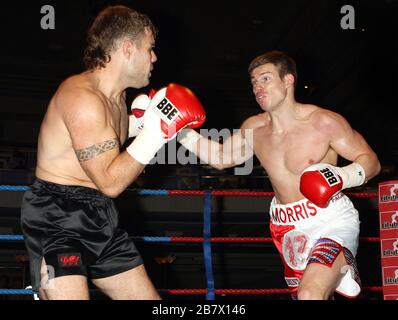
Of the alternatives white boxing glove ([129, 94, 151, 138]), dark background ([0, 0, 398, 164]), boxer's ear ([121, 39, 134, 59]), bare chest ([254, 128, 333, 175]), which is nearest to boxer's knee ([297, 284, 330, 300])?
bare chest ([254, 128, 333, 175])

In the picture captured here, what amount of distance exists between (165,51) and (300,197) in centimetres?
821

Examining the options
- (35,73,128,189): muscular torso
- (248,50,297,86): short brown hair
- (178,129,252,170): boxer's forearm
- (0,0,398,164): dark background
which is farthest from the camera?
(0,0,398,164): dark background

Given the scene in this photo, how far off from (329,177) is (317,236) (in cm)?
35

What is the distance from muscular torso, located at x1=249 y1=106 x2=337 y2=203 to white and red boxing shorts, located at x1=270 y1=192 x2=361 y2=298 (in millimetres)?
88

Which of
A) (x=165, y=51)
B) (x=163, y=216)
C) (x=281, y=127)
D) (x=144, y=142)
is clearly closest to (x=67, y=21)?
(x=165, y=51)

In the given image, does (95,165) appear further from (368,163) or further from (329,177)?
(368,163)

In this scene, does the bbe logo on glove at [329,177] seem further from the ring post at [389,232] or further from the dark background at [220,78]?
the dark background at [220,78]

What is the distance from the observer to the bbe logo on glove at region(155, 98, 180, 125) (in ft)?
7.27

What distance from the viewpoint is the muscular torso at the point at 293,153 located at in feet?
9.30

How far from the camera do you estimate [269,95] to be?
2.91 m

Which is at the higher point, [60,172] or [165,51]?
[165,51]

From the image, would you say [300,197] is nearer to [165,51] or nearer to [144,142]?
[144,142]

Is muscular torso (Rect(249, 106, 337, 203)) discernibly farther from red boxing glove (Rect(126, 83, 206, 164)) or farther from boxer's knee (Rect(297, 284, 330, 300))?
red boxing glove (Rect(126, 83, 206, 164))
